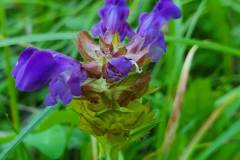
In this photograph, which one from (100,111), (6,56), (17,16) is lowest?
(17,16)

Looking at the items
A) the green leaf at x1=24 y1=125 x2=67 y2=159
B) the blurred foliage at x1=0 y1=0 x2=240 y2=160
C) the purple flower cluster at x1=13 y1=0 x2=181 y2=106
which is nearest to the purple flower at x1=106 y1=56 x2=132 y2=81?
the purple flower cluster at x1=13 y1=0 x2=181 y2=106

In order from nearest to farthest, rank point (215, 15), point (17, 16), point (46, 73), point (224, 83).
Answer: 1. point (46, 73)
2. point (224, 83)
3. point (215, 15)
4. point (17, 16)

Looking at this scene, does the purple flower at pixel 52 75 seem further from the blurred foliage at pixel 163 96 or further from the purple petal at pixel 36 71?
the blurred foliage at pixel 163 96

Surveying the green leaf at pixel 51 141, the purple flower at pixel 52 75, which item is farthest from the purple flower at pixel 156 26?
the green leaf at pixel 51 141

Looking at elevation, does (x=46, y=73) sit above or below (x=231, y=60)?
above

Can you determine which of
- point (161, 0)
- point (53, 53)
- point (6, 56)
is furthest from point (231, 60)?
point (53, 53)

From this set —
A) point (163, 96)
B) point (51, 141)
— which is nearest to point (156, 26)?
point (51, 141)

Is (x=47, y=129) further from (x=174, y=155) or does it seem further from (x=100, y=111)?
(x=100, y=111)

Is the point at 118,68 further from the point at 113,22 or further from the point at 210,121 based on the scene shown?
the point at 210,121
